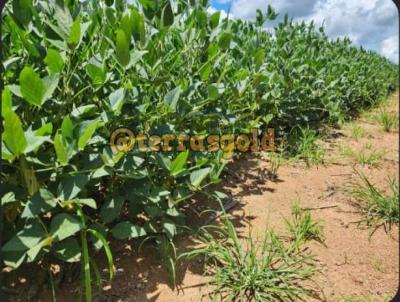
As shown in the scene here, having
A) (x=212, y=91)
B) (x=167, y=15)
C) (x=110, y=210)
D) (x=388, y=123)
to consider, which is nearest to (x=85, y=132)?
(x=110, y=210)

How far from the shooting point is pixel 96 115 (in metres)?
1.49

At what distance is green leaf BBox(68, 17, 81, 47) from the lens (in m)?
1.18

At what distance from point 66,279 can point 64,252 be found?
310 millimetres

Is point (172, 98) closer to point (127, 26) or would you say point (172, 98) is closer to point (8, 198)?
point (127, 26)

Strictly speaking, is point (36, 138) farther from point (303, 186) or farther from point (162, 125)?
point (303, 186)

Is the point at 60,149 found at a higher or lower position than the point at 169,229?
higher

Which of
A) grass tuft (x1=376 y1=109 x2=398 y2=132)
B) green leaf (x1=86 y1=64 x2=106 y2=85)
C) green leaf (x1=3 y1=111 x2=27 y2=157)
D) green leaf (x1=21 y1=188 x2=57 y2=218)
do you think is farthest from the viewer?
grass tuft (x1=376 y1=109 x2=398 y2=132)

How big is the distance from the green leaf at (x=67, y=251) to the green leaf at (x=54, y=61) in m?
0.58

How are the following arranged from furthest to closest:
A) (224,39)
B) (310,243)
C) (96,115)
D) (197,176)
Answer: (310,243), (224,39), (197,176), (96,115)

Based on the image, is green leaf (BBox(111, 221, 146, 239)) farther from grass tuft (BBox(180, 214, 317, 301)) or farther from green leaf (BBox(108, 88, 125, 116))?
green leaf (BBox(108, 88, 125, 116))

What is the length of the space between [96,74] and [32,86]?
10.7 inches

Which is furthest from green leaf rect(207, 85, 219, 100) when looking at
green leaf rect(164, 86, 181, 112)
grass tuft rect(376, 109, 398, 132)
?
grass tuft rect(376, 109, 398, 132)

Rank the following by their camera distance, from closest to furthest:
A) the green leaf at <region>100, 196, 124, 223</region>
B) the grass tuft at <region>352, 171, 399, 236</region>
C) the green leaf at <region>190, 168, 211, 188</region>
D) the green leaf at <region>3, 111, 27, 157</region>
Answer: the green leaf at <region>3, 111, 27, 157</region> → the green leaf at <region>100, 196, 124, 223</region> → the green leaf at <region>190, 168, 211, 188</region> → the grass tuft at <region>352, 171, 399, 236</region>

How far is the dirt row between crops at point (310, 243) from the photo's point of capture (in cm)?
165
